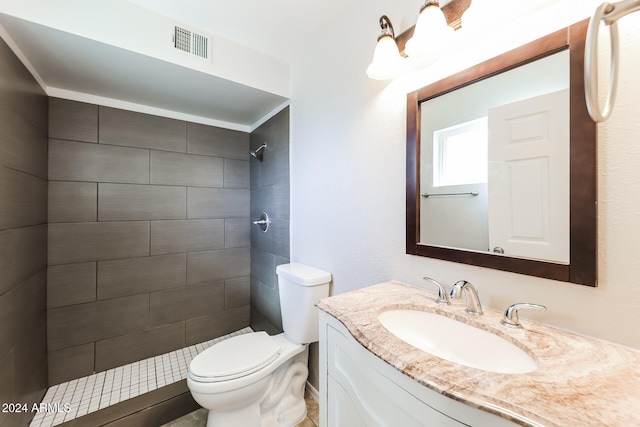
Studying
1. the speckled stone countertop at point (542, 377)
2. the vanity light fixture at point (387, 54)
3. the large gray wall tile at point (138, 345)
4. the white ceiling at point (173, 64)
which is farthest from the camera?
the large gray wall tile at point (138, 345)

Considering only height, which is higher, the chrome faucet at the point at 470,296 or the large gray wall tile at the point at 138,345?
the chrome faucet at the point at 470,296

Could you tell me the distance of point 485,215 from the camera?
0.85 metres

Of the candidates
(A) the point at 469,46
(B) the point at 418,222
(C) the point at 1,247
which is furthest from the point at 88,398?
(A) the point at 469,46

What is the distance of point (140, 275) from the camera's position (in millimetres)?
1958

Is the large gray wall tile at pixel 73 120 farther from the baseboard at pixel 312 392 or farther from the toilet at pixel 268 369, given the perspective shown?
the baseboard at pixel 312 392

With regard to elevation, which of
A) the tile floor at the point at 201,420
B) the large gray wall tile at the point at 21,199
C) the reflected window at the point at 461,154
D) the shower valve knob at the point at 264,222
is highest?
the reflected window at the point at 461,154

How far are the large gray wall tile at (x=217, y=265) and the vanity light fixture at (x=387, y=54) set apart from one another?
1.98 metres

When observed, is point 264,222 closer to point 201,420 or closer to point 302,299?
point 302,299

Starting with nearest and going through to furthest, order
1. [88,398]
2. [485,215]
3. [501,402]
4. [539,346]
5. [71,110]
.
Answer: [501,402]
[539,346]
[485,215]
[88,398]
[71,110]

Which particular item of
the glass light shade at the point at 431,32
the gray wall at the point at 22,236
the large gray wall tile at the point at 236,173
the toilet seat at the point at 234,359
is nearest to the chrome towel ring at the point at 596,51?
the glass light shade at the point at 431,32

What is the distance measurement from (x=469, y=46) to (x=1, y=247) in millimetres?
2109

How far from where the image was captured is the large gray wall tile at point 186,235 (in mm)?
2029

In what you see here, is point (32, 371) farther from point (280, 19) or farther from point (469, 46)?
point (469, 46)

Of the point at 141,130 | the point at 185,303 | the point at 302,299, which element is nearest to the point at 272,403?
the point at 302,299
